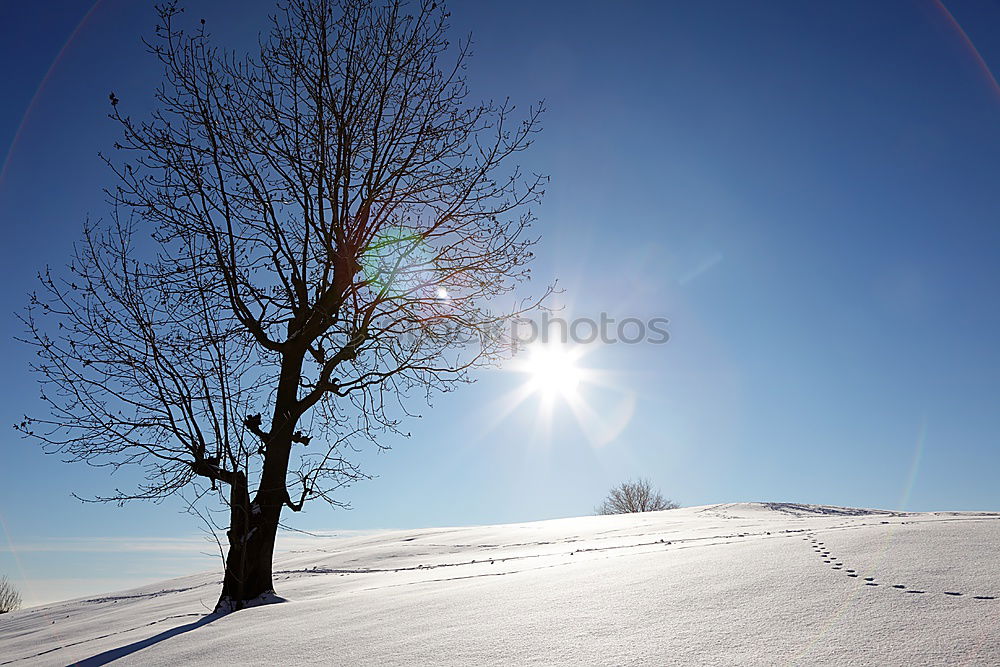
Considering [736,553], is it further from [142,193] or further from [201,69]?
[201,69]

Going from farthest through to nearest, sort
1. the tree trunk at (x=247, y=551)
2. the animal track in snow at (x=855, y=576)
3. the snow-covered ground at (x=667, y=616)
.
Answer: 1. the tree trunk at (x=247, y=551)
2. the animal track in snow at (x=855, y=576)
3. the snow-covered ground at (x=667, y=616)

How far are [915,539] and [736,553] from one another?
97cm

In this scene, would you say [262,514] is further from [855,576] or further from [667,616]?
[855,576]

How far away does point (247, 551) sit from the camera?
532cm

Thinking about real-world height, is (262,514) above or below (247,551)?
above

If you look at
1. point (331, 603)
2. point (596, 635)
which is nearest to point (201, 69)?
point (331, 603)

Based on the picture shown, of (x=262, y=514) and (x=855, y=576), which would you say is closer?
(x=855, y=576)

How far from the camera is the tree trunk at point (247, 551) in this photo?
16.9 ft

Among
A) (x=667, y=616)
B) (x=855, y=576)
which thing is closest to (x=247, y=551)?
(x=667, y=616)

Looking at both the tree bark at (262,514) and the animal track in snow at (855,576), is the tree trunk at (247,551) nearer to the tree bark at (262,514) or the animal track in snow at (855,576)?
the tree bark at (262,514)

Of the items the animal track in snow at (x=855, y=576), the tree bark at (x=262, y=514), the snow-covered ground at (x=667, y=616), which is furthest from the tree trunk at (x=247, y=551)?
the animal track in snow at (x=855, y=576)

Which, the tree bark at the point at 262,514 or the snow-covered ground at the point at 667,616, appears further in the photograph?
the tree bark at the point at 262,514

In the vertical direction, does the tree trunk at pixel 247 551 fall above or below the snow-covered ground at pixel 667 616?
above

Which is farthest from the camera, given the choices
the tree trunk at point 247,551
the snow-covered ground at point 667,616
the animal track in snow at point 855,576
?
the tree trunk at point 247,551
